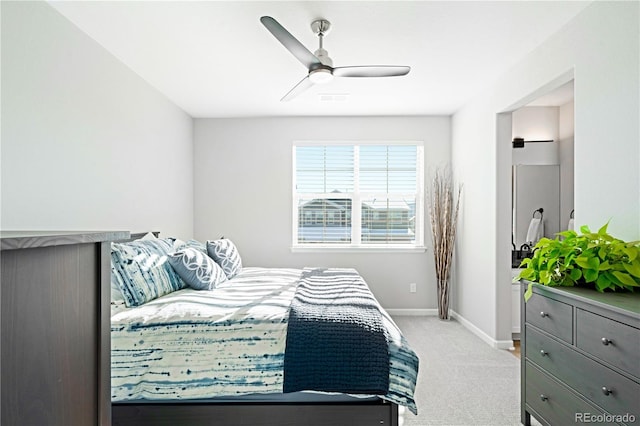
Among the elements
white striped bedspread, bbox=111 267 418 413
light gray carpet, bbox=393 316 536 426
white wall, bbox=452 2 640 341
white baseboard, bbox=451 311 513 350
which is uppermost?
white wall, bbox=452 2 640 341

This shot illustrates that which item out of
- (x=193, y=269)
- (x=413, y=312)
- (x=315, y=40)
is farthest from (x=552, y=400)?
(x=413, y=312)

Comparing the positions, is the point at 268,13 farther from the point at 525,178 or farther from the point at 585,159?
the point at 525,178

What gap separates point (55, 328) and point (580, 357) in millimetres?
2051

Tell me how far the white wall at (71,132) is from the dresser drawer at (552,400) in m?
2.93

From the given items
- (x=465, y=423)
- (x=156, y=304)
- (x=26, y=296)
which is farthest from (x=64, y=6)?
(x=465, y=423)

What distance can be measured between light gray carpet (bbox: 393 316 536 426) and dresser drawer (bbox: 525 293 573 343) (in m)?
0.69

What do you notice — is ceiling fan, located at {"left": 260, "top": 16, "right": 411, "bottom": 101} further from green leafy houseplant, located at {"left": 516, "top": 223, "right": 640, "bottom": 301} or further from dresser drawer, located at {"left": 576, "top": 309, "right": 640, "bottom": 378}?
dresser drawer, located at {"left": 576, "top": 309, "right": 640, "bottom": 378}

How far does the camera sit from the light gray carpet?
2.47 meters

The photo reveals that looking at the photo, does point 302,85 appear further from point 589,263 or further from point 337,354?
point 589,263

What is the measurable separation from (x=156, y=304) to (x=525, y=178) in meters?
3.96

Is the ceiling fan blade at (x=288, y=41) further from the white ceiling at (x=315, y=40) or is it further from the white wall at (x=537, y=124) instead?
the white wall at (x=537, y=124)

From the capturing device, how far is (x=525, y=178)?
4.46m


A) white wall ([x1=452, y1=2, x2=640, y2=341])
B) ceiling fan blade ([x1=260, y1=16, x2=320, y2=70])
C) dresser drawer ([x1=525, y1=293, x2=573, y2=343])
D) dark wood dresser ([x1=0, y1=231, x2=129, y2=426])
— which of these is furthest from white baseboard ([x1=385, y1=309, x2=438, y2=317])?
dark wood dresser ([x1=0, y1=231, x2=129, y2=426])

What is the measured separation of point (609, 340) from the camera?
1.66 metres
